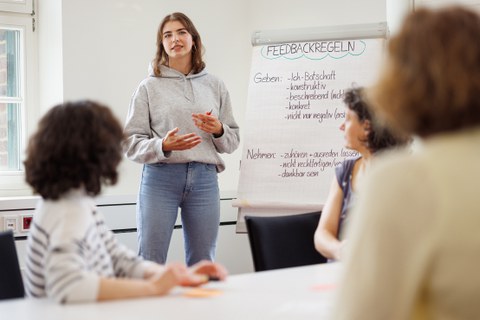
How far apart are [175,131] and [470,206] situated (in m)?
2.43

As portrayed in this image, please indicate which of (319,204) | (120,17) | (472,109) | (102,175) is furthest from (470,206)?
(120,17)

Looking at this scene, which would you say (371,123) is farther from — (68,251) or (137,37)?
(137,37)

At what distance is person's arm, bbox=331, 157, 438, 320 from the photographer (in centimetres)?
90

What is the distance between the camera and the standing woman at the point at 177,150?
3.45m

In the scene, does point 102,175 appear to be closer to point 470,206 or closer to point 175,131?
point 470,206

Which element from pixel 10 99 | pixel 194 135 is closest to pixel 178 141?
pixel 194 135

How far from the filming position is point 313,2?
15.3 feet

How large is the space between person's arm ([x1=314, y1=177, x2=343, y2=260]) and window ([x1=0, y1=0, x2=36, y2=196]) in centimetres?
226

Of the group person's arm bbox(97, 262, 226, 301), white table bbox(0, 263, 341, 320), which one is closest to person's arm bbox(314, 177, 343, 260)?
white table bbox(0, 263, 341, 320)

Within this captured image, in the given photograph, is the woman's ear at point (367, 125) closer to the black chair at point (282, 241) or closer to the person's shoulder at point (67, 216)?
the black chair at point (282, 241)

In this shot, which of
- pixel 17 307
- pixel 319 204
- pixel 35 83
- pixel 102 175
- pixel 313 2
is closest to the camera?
pixel 17 307

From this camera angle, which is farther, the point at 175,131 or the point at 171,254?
the point at 171,254

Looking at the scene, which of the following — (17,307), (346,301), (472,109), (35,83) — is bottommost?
(17,307)

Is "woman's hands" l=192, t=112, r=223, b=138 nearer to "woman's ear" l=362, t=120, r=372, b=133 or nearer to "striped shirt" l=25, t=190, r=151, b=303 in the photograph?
"woman's ear" l=362, t=120, r=372, b=133
